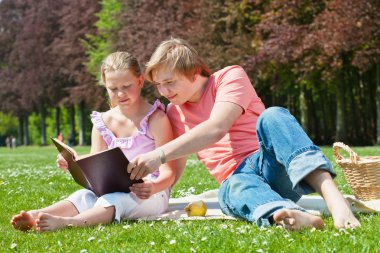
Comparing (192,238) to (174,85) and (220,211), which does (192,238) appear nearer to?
(174,85)

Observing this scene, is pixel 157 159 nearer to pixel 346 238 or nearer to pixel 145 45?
pixel 346 238

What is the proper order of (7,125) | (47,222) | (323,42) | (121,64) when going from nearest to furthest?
(47,222)
(121,64)
(323,42)
(7,125)

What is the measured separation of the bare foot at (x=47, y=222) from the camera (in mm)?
5332

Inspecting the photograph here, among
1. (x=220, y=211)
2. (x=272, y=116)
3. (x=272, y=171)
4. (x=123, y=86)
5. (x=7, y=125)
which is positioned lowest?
(x=7, y=125)

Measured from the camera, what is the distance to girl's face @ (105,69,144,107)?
5.99m

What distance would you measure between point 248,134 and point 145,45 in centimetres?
3364

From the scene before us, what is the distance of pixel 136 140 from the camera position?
20.5 ft

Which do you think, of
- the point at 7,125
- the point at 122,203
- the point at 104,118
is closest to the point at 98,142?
the point at 104,118

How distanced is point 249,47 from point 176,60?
2743cm

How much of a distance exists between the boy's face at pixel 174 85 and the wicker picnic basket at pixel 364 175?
76.0 inches

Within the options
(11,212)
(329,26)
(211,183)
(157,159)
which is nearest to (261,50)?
(329,26)

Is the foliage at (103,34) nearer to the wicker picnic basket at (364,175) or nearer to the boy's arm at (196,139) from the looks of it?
the wicker picnic basket at (364,175)

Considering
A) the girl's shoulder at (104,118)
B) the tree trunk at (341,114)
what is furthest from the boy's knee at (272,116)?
the tree trunk at (341,114)

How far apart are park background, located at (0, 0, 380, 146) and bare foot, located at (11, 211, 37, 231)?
2326cm
